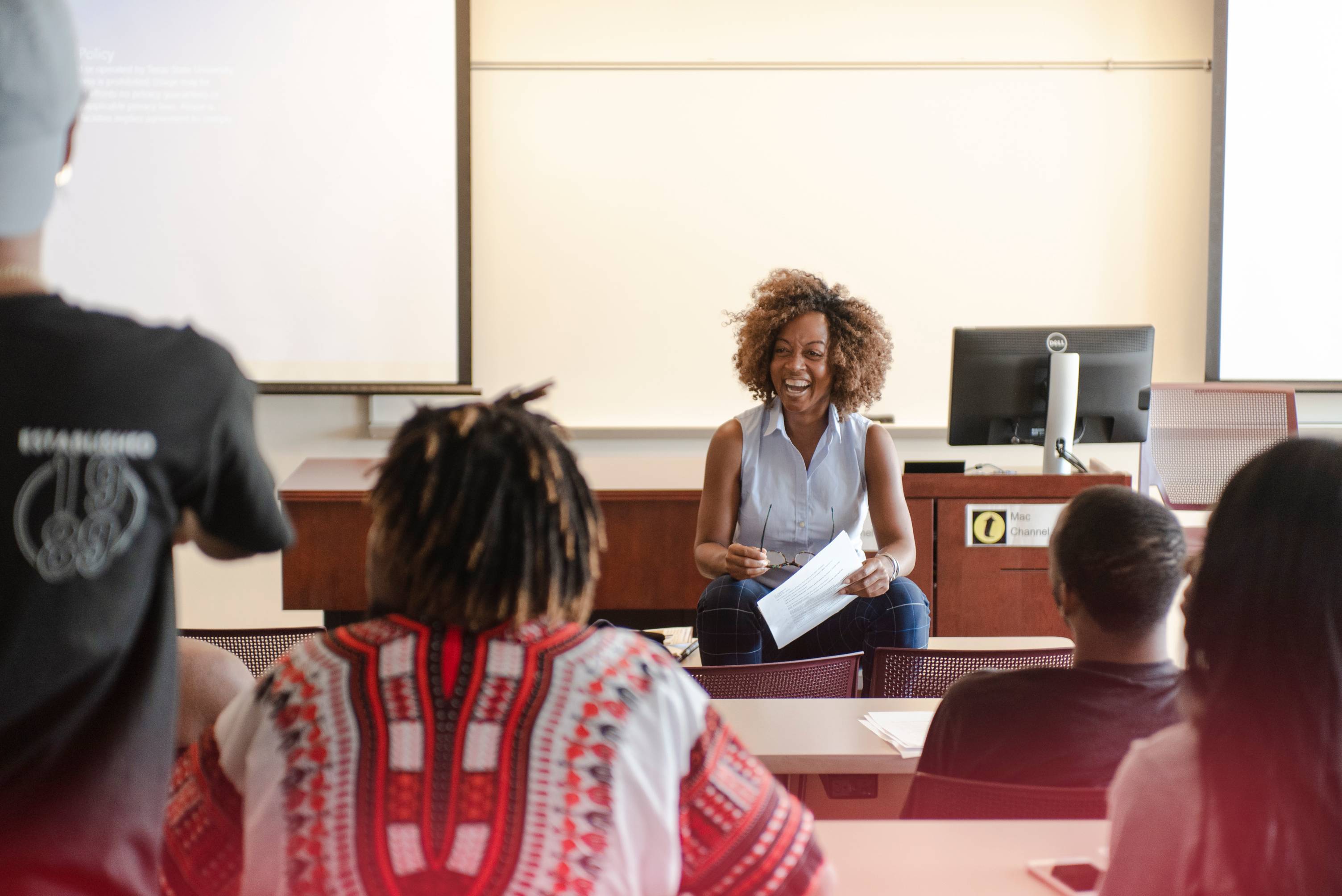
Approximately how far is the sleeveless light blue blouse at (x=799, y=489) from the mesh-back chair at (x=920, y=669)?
827 mm

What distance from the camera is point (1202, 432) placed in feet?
12.5

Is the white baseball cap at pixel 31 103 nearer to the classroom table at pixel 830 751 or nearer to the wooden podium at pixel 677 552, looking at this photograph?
the classroom table at pixel 830 751

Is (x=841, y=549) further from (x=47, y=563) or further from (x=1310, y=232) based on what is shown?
(x=1310, y=232)

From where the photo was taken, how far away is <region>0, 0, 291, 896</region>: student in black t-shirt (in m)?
0.82

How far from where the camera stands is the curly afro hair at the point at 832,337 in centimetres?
297

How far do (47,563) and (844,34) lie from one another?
445cm

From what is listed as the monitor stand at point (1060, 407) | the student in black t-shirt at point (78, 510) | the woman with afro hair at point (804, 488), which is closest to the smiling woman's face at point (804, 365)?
the woman with afro hair at point (804, 488)

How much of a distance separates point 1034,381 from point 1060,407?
128 millimetres

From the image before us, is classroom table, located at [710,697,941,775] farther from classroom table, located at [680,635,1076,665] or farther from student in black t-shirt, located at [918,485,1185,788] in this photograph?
classroom table, located at [680,635,1076,665]

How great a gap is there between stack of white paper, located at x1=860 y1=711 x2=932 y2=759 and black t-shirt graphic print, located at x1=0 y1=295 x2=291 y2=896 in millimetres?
1101

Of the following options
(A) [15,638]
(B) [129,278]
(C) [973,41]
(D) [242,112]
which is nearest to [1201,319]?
(C) [973,41]

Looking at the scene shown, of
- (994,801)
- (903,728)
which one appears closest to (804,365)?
(903,728)

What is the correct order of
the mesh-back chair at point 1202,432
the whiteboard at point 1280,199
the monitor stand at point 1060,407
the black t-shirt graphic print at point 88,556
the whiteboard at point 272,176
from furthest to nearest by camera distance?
1. the whiteboard at point 1280,199
2. the whiteboard at point 272,176
3. the mesh-back chair at point 1202,432
4. the monitor stand at point 1060,407
5. the black t-shirt graphic print at point 88,556

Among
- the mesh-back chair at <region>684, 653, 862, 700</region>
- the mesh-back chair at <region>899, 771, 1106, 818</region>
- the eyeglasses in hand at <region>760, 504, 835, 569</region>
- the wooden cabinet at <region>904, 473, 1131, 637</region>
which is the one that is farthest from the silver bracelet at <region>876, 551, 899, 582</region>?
the mesh-back chair at <region>899, 771, 1106, 818</region>
